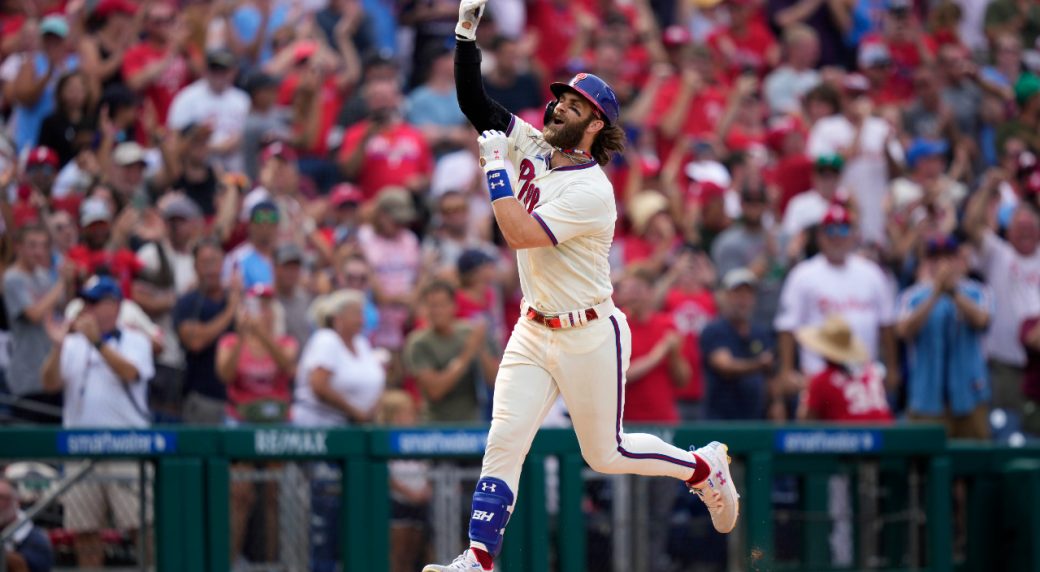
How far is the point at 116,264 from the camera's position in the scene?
10695mm

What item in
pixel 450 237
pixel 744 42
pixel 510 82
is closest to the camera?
pixel 450 237

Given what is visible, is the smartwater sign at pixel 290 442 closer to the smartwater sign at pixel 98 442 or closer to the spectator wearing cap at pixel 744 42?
the smartwater sign at pixel 98 442

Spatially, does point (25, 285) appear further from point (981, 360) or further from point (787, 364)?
point (981, 360)

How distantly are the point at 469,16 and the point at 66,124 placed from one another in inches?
239

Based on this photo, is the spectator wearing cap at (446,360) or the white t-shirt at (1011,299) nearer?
the spectator wearing cap at (446,360)

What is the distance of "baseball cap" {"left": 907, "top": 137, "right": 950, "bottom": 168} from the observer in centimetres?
1383

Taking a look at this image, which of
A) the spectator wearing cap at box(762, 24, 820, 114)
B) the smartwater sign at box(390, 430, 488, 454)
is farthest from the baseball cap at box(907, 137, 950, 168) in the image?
the smartwater sign at box(390, 430, 488, 454)

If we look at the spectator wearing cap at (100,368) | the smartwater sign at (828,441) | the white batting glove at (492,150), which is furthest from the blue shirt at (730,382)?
the white batting glove at (492,150)

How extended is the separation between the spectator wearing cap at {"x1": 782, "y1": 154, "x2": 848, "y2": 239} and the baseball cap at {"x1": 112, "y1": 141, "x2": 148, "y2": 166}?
16.9 feet

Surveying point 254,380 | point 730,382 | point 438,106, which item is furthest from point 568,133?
point 438,106

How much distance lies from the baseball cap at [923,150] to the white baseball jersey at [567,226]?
284 inches

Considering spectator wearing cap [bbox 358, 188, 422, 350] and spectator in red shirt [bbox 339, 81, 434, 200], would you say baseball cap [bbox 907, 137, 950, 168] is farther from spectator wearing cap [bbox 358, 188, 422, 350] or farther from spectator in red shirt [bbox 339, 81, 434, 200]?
spectator wearing cap [bbox 358, 188, 422, 350]

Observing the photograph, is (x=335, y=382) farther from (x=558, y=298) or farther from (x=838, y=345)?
(x=558, y=298)

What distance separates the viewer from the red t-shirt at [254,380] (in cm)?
1043
